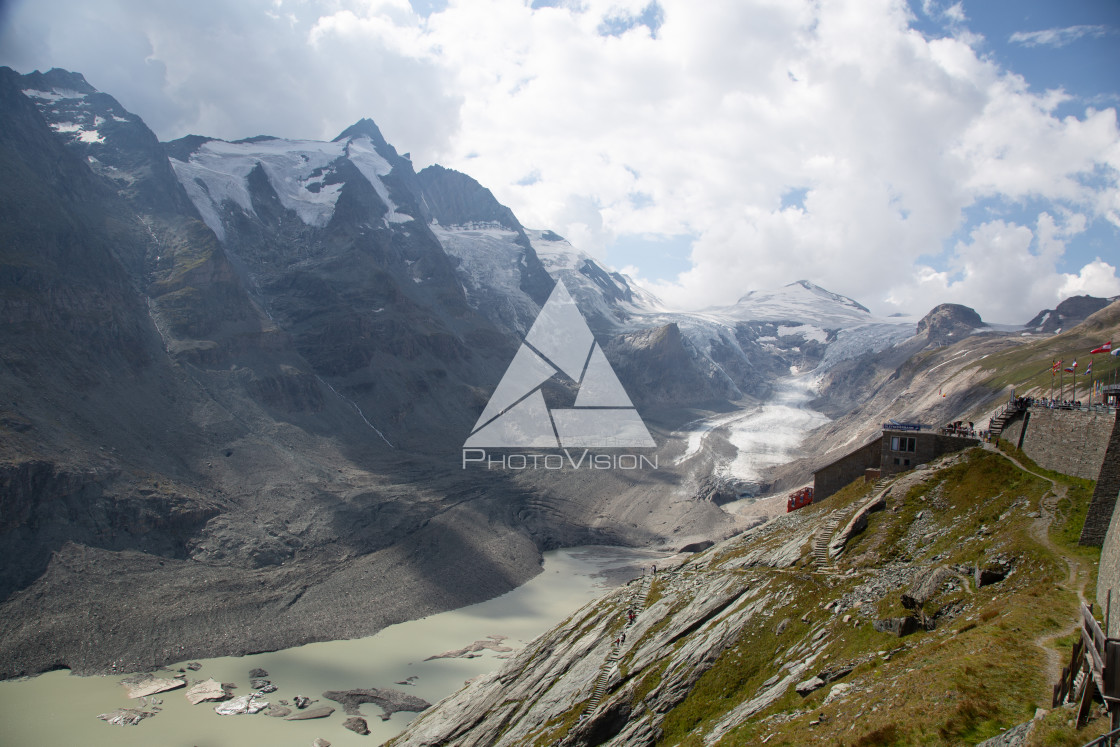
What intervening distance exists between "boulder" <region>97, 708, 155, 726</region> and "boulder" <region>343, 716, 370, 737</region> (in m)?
17.9

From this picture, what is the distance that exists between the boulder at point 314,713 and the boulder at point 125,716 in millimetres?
12905

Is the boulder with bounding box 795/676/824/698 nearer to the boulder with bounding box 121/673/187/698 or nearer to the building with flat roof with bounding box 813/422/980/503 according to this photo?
the building with flat roof with bounding box 813/422/980/503

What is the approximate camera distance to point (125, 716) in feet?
193

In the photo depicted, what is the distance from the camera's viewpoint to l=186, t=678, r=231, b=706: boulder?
62.0m

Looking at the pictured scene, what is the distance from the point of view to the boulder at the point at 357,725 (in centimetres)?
5819

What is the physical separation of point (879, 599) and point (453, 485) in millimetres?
109262

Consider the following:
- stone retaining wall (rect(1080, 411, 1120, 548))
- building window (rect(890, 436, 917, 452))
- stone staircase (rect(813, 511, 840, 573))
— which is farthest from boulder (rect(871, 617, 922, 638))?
building window (rect(890, 436, 917, 452))

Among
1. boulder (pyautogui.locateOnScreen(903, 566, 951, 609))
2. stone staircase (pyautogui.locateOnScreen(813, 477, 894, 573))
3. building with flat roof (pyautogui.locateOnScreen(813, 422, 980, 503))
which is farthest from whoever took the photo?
building with flat roof (pyautogui.locateOnScreen(813, 422, 980, 503))

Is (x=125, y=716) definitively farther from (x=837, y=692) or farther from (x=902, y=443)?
(x=902, y=443)

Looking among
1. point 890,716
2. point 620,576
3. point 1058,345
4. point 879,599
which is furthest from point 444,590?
point 1058,345

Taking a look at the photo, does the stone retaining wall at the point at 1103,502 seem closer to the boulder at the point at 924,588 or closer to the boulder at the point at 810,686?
the boulder at the point at 924,588

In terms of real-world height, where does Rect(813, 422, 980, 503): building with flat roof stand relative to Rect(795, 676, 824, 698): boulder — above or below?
above

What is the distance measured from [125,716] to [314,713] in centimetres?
1653

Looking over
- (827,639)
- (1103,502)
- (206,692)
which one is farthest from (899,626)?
(206,692)
